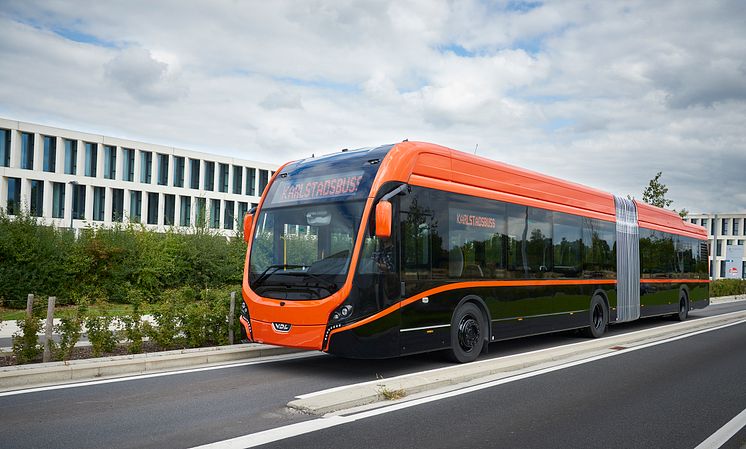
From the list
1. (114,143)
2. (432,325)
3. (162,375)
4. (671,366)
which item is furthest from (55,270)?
(114,143)

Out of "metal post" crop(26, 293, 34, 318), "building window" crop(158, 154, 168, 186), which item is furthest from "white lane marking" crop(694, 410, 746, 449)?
"building window" crop(158, 154, 168, 186)

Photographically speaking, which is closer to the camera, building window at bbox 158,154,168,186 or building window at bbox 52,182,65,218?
building window at bbox 52,182,65,218

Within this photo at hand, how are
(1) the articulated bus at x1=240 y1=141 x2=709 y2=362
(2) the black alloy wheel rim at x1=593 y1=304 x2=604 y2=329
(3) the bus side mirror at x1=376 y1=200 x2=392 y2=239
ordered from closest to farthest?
(3) the bus side mirror at x1=376 y1=200 x2=392 y2=239 → (1) the articulated bus at x1=240 y1=141 x2=709 y2=362 → (2) the black alloy wheel rim at x1=593 y1=304 x2=604 y2=329

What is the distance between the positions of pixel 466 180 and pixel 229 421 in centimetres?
604

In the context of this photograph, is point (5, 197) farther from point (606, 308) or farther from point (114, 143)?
point (606, 308)

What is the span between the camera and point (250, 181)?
6656 centimetres

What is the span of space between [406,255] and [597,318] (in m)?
7.75

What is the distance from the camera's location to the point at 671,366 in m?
10.9

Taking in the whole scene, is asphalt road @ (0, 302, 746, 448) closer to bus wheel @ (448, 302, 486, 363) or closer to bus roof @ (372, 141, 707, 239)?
bus wheel @ (448, 302, 486, 363)

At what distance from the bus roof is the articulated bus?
28 mm

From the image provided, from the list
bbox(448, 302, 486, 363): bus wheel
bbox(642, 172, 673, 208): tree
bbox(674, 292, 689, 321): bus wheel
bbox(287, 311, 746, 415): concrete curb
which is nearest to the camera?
bbox(287, 311, 746, 415): concrete curb

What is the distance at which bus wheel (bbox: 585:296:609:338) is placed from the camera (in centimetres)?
1487

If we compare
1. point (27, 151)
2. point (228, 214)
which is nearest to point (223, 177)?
point (228, 214)

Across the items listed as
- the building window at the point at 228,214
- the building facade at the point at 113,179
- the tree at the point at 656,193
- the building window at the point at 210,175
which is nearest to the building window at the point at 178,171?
the building facade at the point at 113,179
